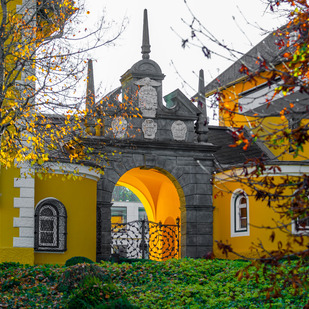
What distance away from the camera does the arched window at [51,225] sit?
20812 millimetres

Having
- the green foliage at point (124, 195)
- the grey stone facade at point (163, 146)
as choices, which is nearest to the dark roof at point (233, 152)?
the grey stone facade at point (163, 146)

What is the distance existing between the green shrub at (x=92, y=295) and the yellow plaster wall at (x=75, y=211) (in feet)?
23.7

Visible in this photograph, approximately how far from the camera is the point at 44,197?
21.0 meters

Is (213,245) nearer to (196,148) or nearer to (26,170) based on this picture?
(196,148)

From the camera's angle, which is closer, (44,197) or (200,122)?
(44,197)

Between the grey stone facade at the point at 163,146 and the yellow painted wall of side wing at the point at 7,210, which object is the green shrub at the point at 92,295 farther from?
the grey stone facade at the point at 163,146

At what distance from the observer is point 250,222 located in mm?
24328

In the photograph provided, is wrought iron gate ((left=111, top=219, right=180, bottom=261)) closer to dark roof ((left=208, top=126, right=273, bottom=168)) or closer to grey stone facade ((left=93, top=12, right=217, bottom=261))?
grey stone facade ((left=93, top=12, right=217, bottom=261))

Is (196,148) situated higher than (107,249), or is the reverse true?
(196,148)

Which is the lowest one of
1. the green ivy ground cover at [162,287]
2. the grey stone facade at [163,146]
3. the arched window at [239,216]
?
the green ivy ground cover at [162,287]

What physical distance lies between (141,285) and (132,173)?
36.1 feet

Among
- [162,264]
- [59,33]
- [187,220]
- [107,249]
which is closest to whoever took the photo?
[59,33]

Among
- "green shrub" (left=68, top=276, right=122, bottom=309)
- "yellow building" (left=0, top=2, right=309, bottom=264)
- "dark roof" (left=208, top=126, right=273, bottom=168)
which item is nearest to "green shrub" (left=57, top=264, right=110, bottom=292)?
"green shrub" (left=68, top=276, right=122, bottom=309)

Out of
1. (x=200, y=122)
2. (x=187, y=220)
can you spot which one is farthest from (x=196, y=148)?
(x=187, y=220)
